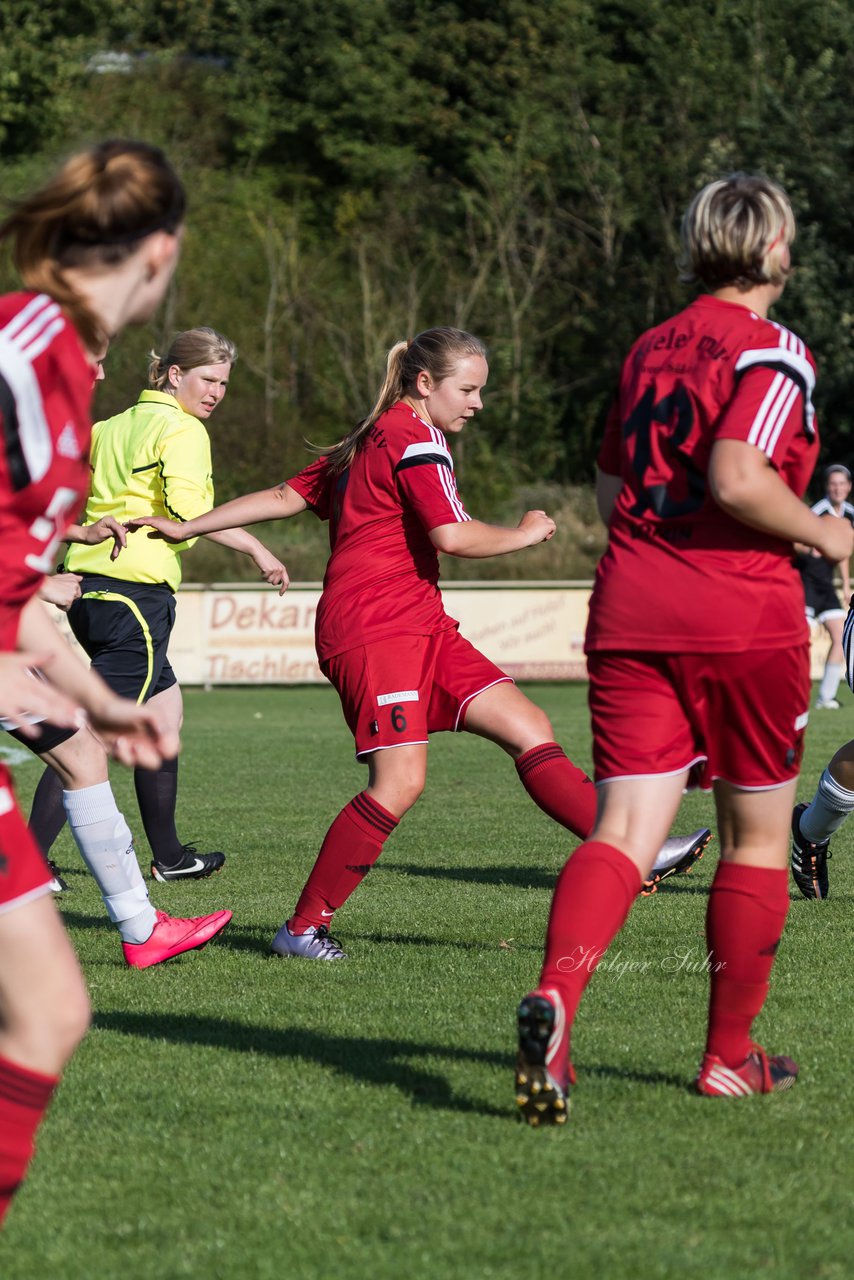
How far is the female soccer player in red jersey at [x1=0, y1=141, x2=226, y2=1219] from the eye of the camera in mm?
2652

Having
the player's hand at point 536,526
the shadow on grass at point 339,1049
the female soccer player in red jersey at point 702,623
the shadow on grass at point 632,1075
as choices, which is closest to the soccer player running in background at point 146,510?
the player's hand at point 536,526

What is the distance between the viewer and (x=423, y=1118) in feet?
12.5

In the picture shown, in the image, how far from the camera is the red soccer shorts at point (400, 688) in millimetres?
5523

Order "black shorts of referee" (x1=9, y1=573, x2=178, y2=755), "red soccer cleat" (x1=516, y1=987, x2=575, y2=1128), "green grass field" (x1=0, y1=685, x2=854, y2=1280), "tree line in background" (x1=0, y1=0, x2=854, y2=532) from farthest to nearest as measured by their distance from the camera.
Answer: "tree line in background" (x1=0, y1=0, x2=854, y2=532) → "black shorts of referee" (x1=9, y1=573, x2=178, y2=755) → "red soccer cleat" (x1=516, y1=987, x2=575, y2=1128) → "green grass field" (x1=0, y1=685, x2=854, y2=1280)

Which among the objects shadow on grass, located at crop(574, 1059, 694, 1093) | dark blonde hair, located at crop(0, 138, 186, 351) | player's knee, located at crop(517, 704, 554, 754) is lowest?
player's knee, located at crop(517, 704, 554, 754)

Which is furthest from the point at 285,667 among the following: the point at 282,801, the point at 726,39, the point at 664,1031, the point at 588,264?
the point at 726,39

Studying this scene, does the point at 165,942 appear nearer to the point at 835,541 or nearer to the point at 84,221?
the point at 835,541

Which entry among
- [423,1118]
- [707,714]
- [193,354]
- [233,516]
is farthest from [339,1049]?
[193,354]

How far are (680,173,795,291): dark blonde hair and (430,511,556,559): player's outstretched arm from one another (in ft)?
4.46

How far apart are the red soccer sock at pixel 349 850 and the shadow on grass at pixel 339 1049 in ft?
2.63

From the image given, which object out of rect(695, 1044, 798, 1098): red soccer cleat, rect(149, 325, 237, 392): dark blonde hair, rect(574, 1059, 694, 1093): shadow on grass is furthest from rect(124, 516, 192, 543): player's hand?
rect(695, 1044, 798, 1098): red soccer cleat

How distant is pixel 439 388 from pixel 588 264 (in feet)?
110

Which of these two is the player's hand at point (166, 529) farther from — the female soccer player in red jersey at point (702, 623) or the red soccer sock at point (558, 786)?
the female soccer player in red jersey at point (702, 623)

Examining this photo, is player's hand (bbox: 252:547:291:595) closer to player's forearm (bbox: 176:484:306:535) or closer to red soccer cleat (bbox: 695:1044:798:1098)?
player's forearm (bbox: 176:484:306:535)
